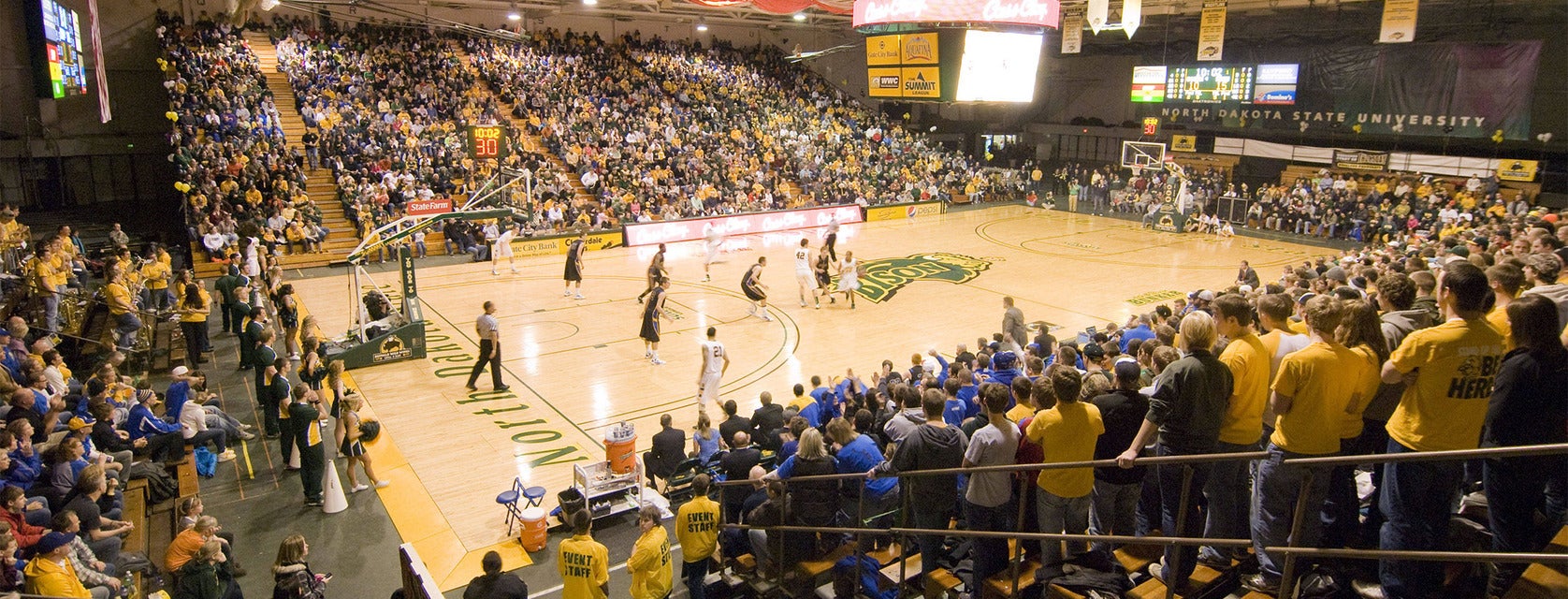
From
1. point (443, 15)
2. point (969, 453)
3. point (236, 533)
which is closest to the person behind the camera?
point (969, 453)

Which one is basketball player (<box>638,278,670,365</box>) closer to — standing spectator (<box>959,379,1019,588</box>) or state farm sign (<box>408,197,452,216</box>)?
state farm sign (<box>408,197,452,216</box>)

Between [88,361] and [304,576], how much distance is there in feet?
34.8

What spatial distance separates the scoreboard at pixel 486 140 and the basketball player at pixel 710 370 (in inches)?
467

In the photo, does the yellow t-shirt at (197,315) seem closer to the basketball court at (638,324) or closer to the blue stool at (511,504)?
the basketball court at (638,324)

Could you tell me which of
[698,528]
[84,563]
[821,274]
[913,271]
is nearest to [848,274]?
[821,274]

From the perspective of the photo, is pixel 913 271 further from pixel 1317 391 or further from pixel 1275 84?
pixel 1317 391

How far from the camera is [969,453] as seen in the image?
226 inches

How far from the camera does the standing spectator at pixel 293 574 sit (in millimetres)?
6820

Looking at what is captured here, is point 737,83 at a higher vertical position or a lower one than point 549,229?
higher

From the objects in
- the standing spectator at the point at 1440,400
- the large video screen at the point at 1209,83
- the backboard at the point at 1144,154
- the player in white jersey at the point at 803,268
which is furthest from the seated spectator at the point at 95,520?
the large video screen at the point at 1209,83

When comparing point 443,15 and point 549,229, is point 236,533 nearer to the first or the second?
point 549,229

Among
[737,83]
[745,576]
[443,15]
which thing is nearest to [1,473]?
[745,576]

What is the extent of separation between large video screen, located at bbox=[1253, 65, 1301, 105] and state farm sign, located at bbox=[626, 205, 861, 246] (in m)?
15.1

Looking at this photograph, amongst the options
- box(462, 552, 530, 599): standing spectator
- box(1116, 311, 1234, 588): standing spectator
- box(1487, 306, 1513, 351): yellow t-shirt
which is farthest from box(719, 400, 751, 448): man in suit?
box(1487, 306, 1513, 351): yellow t-shirt
